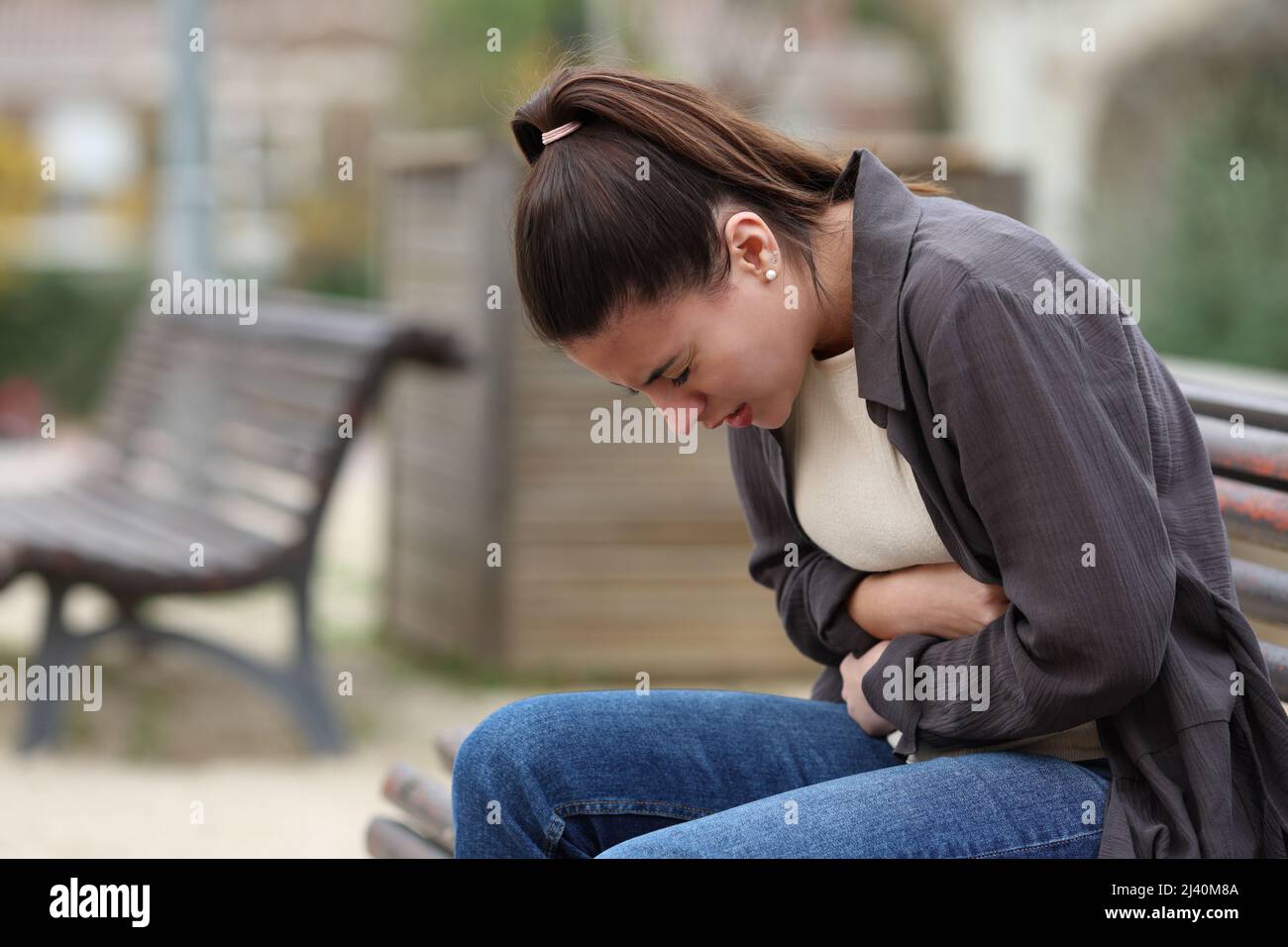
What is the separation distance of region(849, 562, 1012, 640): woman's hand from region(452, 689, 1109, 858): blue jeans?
14cm

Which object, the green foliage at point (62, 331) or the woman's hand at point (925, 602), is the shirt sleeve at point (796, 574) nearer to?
the woman's hand at point (925, 602)

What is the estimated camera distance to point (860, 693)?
1.81 m

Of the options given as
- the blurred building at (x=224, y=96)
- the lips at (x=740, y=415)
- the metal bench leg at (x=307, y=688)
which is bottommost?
the metal bench leg at (x=307, y=688)

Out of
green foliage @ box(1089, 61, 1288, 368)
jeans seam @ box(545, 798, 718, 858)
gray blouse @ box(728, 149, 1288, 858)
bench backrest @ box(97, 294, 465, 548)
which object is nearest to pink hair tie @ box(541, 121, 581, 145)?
gray blouse @ box(728, 149, 1288, 858)

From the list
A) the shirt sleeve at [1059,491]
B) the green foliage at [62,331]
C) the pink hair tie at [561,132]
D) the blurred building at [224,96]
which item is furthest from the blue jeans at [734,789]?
the blurred building at [224,96]

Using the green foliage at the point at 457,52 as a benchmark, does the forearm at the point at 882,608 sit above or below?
below

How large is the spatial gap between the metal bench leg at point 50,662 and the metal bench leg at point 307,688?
0.55 m

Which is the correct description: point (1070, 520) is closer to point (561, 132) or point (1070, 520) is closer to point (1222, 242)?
point (561, 132)

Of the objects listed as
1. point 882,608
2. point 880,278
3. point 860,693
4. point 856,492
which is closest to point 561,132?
point 880,278

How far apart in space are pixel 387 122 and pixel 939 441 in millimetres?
22957

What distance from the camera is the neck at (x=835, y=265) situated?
1.66m

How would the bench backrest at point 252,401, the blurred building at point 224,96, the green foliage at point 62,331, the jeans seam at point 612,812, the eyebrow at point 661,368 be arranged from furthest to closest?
the blurred building at point 224,96 < the green foliage at point 62,331 < the bench backrest at point 252,401 < the jeans seam at point 612,812 < the eyebrow at point 661,368
